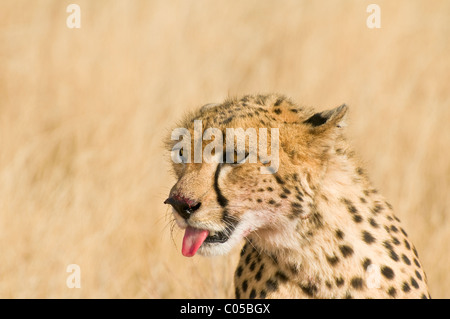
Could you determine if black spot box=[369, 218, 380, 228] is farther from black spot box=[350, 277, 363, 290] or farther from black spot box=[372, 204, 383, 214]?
black spot box=[350, 277, 363, 290]

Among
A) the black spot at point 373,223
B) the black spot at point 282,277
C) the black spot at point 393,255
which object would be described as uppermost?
the black spot at point 373,223

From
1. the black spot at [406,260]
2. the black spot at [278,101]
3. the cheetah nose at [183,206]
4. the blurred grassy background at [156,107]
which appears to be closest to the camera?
the cheetah nose at [183,206]

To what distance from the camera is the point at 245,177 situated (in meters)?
3.41

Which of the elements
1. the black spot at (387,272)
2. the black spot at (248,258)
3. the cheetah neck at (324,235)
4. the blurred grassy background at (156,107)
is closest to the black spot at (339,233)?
A: the cheetah neck at (324,235)

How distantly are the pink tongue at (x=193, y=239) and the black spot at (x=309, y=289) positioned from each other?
0.44 meters

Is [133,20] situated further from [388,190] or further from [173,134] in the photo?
[173,134]

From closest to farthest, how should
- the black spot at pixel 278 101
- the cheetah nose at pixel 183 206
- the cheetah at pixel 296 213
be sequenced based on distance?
1. the cheetah nose at pixel 183 206
2. the cheetah at pixel 296 213
3. the black spot at pixel 278 101

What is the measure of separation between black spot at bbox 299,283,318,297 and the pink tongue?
0.44 meters

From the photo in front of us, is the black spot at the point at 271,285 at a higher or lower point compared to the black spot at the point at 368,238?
lower

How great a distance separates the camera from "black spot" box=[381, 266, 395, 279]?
351cm

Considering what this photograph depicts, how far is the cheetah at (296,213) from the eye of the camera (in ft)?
11.2

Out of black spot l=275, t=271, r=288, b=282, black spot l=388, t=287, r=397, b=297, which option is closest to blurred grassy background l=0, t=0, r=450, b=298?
black spot l=275, t=271, r=288, b=282

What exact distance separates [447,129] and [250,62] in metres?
1.94

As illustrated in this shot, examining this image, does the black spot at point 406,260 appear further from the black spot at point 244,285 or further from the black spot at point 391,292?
the black spot at point 244,285
